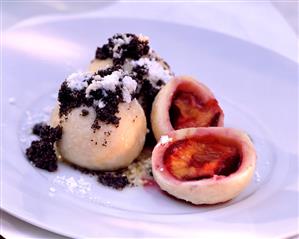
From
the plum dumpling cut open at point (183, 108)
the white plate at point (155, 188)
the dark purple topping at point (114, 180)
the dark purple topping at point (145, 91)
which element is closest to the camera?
the white plate at point (155, 188)

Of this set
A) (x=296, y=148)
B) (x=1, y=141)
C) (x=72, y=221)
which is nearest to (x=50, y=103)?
(x=1, y=141)

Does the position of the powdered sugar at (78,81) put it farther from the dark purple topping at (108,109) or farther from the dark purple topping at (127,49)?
the dark purple topping at (127,49)

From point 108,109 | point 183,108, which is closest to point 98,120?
point 108,109

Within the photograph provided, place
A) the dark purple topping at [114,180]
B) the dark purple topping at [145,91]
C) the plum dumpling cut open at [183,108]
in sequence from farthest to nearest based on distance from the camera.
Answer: the dark purple topping at [145,91], the plum dumpling cut open at [183,108], the dark purple topping at [114,180]

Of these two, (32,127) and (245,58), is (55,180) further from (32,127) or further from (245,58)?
(245,58)

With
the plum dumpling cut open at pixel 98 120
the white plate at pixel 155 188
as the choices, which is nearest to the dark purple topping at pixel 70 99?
the plum dumpling cut open at pixel 98 120

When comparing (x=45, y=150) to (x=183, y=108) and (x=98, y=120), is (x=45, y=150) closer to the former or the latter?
(x=98, y=120)

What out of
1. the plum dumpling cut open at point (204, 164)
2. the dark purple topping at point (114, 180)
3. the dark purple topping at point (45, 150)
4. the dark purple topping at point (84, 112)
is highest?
the dark purple topping at point (84, 112)
